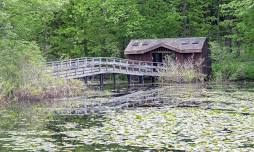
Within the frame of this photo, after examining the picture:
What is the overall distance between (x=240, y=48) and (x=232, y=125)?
33.9m

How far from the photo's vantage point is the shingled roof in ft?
134

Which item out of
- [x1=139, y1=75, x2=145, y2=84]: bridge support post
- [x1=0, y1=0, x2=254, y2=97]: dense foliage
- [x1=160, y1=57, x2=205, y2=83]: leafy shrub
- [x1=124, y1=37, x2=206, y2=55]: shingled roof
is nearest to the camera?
[x1=160, y1=57, x2=205, y2=83]: leafy shrub

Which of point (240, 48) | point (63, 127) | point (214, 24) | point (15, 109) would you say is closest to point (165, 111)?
point (63, 127)

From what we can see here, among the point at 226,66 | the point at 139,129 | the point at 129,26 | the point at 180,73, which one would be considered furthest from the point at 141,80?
the point at 139,129

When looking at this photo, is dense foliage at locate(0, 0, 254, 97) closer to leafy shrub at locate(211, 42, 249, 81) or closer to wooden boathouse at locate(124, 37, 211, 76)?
leafy shrub at locate(211, 42, 249, 81)

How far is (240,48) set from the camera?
48594 millimetres

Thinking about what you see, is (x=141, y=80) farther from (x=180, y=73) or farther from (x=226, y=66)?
(x=226, y=66)

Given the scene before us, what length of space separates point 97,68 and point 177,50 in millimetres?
8309

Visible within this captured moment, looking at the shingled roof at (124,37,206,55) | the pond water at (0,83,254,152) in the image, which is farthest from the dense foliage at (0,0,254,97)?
the pond water at (0,83,254,152)

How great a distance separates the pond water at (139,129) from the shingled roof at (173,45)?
18.3 meters

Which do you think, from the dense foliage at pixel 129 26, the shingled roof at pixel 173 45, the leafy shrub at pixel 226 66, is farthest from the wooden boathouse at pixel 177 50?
the dense foliage at pixel 129 26

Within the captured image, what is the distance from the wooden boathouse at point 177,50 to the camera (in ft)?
134

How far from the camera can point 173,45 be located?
41625 millimetres

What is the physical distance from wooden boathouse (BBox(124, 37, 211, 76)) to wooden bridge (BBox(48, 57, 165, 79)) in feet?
3.31
